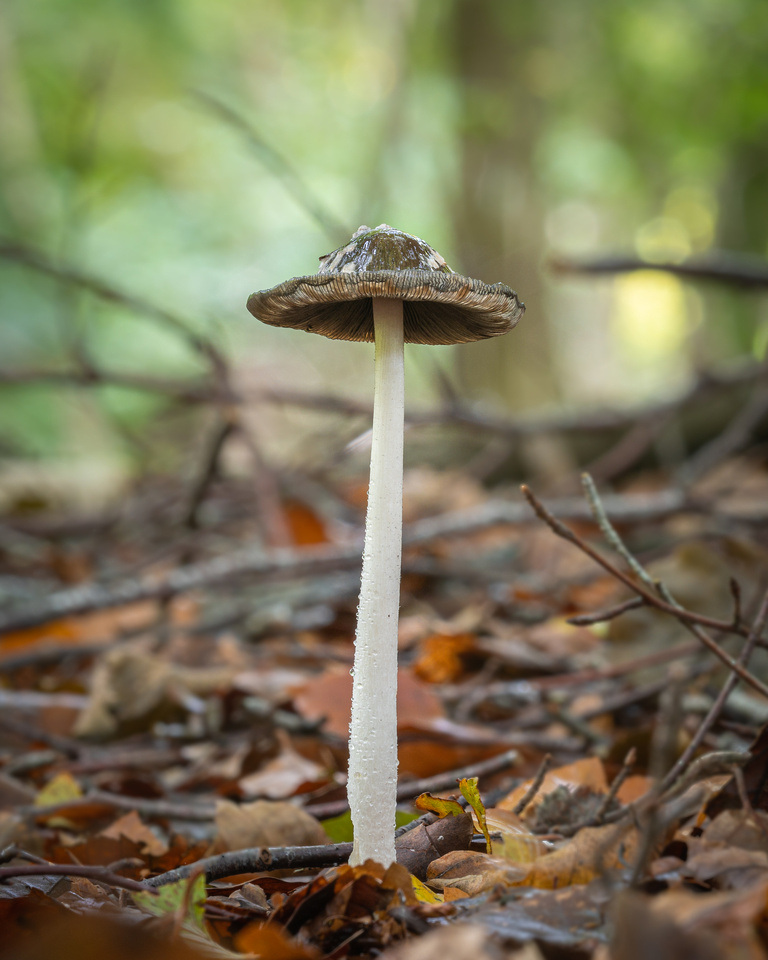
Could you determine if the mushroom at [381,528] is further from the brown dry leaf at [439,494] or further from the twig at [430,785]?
the brown dry leaf at [439,494]

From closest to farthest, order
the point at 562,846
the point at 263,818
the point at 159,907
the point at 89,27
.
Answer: the point at 159,907, the point at 562,846, the point at 263,818, the point at 89,27

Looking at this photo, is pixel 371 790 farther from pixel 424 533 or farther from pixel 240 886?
pixel 424 533

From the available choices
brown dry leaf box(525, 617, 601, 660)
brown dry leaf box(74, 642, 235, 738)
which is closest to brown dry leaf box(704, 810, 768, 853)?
brown dry leaf box(525, 617, 601, 660)

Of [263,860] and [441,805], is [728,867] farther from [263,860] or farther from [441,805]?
[263,860]

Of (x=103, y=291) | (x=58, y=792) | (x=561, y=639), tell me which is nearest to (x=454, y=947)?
(x=58, y=792)

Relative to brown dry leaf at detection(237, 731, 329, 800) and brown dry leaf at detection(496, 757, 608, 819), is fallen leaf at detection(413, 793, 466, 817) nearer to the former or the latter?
brown dry leaf at detection(496, 757, 608, 819)

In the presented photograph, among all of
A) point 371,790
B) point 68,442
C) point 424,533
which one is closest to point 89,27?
point 68,442
